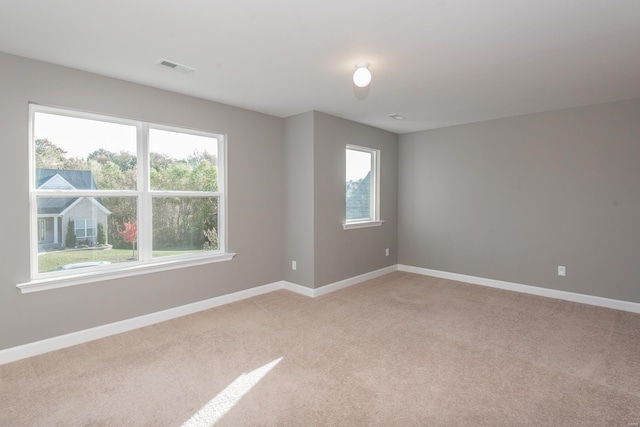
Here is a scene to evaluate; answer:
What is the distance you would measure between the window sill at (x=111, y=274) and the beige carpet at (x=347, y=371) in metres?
0.56

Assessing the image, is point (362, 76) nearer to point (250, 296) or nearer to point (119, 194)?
point (119, 194)

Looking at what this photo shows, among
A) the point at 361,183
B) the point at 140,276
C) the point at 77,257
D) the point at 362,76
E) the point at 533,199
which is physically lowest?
the point at 140,276

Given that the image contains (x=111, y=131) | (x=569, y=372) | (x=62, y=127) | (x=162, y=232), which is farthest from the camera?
A: (x=162, y=232)

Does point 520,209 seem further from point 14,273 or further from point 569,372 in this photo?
point 14,273

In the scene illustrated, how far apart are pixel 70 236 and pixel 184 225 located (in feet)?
3.48

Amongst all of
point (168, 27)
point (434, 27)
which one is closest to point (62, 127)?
point (168, 27)

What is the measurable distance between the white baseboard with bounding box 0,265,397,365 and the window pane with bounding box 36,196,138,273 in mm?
591

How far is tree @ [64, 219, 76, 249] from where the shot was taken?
119 inches

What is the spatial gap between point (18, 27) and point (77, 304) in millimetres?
2171

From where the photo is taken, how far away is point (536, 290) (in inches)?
177

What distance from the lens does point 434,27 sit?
2.22 meters

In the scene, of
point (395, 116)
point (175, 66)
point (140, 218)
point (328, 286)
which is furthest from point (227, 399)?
point (395, 116)

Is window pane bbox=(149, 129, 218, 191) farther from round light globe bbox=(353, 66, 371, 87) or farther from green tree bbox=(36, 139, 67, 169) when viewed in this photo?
round light globe bbox=(353, 66, 371, 87)

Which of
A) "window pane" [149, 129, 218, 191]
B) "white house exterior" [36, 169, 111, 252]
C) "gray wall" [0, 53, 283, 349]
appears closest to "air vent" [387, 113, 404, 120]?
"gray wall" [0, 53, 283, 349]
